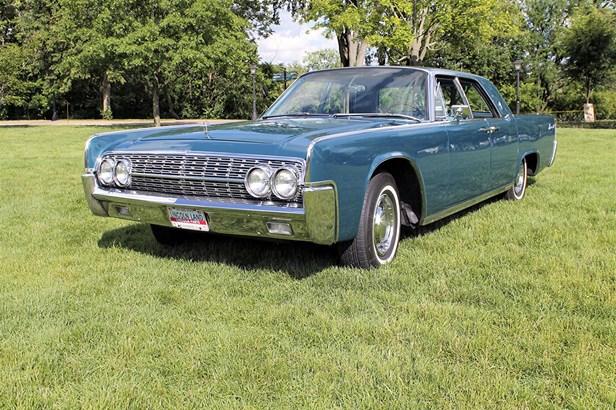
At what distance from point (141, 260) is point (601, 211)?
458 centimetres

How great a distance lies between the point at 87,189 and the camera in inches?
169

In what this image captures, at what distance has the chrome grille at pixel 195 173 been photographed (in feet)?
11.7

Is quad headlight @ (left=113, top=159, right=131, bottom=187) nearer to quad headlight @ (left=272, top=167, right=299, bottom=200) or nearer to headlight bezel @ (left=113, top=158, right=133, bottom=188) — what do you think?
headlight bezel @ (left=113, top=158, right=133, bottom=188)

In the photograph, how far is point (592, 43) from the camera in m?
30.9

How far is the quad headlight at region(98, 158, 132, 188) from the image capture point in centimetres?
412

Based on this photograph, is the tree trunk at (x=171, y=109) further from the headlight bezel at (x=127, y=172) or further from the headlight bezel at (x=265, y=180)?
the headlight bezel at (x=265, y=180)

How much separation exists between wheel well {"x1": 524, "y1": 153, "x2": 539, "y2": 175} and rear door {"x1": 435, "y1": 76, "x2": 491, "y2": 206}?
190 centimetres

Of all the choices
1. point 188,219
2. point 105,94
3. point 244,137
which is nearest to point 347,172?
point 244,137

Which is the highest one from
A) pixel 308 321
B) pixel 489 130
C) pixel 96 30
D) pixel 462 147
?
pixel 96 30

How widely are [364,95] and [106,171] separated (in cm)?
222

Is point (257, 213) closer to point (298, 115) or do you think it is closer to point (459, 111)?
point (298, 115)

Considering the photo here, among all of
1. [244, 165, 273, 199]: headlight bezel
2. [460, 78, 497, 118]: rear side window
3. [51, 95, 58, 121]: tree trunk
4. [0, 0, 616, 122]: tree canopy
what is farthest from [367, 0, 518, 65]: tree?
[51, 95, 58, 121]: tree trunk

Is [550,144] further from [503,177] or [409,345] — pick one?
[409,345]

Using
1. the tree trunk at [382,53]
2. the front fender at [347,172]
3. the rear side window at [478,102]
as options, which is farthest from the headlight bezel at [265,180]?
the tree trunk at [382,53]
